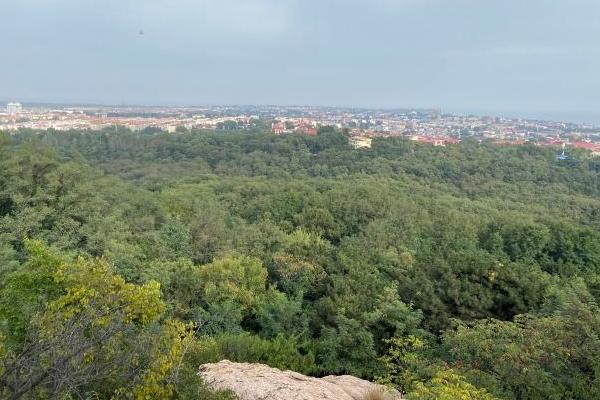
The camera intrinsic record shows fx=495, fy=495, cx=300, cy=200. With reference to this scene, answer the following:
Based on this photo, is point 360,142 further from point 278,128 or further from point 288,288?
point 288,288

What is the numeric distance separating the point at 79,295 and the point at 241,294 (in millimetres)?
8327

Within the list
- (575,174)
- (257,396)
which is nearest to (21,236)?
(257,396)

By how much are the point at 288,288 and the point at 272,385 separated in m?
9.38

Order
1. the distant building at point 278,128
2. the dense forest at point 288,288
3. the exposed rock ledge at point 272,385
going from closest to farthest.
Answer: the dense forest at point 288,288 < the exposed rock ledge at point 272,385 < the distant building at point 278,128

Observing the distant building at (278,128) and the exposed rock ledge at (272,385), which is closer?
the exposed rock ledge at (272,385)

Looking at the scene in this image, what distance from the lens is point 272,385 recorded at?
29.6 feet

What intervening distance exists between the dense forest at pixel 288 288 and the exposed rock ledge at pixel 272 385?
69 cm

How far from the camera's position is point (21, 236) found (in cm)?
1716

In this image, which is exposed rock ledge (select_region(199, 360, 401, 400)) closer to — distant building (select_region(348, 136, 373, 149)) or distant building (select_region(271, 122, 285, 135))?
distant building (select_region(348, 136, 373, 149))

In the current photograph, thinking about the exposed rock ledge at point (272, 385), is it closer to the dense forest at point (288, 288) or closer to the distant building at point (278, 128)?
the dense forest at point (288, 288)

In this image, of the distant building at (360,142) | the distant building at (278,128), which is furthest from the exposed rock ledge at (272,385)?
the distant building at (278,128)

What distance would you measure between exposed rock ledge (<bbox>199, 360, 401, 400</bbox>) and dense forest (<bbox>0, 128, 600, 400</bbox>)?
0.69 m

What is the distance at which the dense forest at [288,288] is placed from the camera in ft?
22.4

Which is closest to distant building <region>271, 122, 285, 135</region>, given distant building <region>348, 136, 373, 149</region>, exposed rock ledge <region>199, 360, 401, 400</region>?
distant building <region>348, 136, 373, 149</region>
